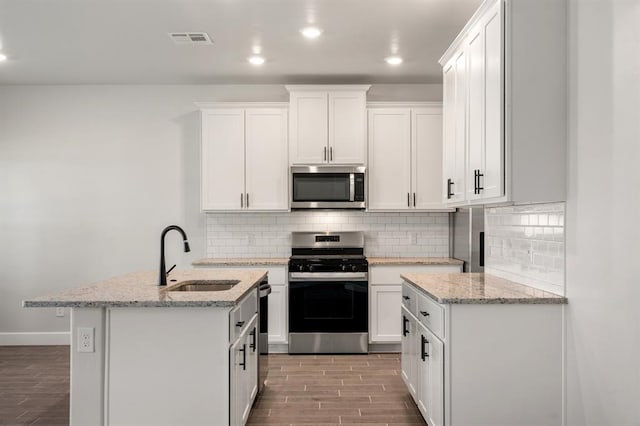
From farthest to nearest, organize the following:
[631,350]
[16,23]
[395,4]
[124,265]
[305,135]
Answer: [124,265]
[305,135]
[16,23]
[395,4]
[631,350]

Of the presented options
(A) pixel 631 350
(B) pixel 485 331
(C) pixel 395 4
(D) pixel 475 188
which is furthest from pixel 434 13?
(A) pixel 631 350

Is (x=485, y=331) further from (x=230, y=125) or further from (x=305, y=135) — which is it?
(x=230, y=125)

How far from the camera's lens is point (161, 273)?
290 centimetres

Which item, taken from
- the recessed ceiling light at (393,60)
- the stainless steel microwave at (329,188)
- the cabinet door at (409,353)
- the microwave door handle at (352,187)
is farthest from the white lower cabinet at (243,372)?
the recessed ceiling light at (393,60)

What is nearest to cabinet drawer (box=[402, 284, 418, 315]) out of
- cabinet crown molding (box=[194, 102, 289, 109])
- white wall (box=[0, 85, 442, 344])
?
cabinet crown molding (box=[194, 102, 289, 109])

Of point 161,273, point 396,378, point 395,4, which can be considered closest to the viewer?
point 161,273

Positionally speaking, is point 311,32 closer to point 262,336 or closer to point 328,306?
point 262,336

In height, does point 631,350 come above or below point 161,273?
below

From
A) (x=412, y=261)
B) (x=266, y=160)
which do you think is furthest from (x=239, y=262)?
(x=412, y=261)

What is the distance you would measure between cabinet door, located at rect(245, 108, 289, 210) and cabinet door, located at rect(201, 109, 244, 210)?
0.30 feet

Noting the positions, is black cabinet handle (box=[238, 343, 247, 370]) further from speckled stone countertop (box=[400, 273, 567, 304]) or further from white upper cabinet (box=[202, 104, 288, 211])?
white upper cabinet (box=[202, 104, 288, 211])

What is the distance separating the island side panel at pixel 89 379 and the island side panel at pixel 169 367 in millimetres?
43

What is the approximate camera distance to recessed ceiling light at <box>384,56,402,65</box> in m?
Result: 4.46

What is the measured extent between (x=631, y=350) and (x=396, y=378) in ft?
7.35
